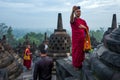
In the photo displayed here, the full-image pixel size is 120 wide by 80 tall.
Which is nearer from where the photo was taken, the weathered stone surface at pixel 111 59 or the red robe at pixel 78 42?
the weathered stone surface at pixel 111 59

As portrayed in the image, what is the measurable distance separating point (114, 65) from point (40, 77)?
2551 millimetres

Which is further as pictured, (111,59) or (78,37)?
(78,37)

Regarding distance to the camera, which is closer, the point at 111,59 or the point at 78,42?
the point at 111,59

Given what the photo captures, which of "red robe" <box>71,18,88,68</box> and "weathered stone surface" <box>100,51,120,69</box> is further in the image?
"red robe" <box>71,18,88,68</box>

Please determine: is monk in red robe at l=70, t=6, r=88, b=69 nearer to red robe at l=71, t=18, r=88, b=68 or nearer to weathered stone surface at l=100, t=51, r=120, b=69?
red robe at l=71, t=18, r=88, b=68

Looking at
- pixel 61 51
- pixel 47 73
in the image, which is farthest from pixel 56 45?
pixel 47 73

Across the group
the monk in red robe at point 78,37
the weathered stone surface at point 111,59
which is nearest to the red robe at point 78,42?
the monk in red robe at point 78,37

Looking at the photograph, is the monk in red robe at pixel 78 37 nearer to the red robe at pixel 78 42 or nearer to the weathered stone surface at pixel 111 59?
the red robe at pixel 78 42

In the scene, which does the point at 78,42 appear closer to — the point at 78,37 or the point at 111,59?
the point at 78,37

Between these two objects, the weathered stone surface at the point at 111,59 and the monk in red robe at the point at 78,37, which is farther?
the monk in red robe at the point at 78,37

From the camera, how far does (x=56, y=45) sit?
37.9ft

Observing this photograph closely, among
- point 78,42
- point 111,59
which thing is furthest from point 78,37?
point 111,59

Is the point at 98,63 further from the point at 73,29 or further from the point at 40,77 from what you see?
the point at 40,77

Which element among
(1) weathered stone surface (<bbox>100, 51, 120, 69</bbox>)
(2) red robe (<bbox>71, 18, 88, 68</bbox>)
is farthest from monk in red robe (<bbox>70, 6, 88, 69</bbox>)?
(1) weathered stone surface (<bbox>100, 51, 120, 69</bbox>)
